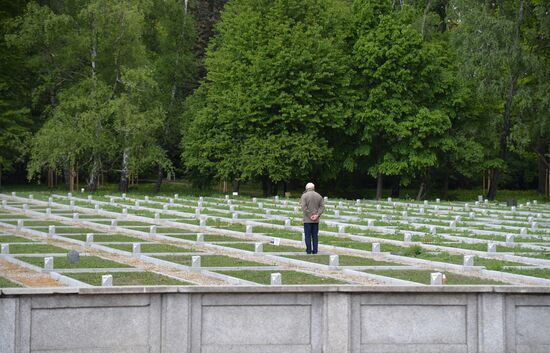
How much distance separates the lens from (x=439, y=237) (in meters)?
25.1

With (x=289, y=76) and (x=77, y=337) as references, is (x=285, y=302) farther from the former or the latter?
(x=289, y=76)

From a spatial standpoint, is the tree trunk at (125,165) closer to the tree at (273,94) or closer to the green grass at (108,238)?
the tree at (273,94)

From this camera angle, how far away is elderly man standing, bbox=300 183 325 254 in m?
20.6

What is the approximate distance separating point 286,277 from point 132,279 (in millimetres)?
2798

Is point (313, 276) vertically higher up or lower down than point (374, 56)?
lower down

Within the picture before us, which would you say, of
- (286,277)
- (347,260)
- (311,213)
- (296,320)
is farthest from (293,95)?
(296,320)

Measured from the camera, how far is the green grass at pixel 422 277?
1629 centimetres

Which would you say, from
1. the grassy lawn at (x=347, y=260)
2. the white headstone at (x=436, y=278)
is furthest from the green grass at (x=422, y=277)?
the white headstone at (x=436, y=278)

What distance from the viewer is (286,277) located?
16750 mm

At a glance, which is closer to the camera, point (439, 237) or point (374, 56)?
point (439, 237)

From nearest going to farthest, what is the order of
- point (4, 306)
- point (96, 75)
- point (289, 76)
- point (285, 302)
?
point (4, 306)
point (285, 302)
point (289, 76)
point (96, 75)

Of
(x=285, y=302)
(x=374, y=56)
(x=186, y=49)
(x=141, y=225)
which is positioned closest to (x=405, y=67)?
(x=374, y=56)

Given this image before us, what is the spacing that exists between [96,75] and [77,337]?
151 feet

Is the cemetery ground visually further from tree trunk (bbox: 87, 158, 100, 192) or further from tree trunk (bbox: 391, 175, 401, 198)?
tree trunk (bbox: 391, 175, 401, 198)
